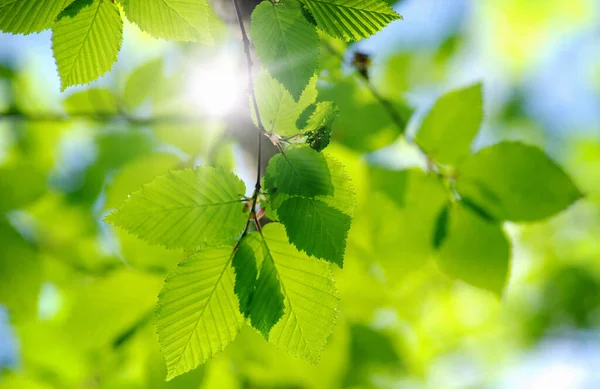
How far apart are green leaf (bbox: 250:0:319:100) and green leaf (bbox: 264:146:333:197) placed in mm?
72

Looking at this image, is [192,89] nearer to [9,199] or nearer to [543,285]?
[9,199]

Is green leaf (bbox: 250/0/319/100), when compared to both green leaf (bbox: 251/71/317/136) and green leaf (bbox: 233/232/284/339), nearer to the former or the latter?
green leaf (bbox: 251/71/317/136)

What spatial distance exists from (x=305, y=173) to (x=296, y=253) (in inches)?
3.7

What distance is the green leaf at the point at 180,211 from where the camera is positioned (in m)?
0.46

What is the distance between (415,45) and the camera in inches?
70.5

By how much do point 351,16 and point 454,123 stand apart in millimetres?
626

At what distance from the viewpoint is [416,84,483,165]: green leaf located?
3.06 feet

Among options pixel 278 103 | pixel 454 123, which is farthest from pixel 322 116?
pixel 454 123

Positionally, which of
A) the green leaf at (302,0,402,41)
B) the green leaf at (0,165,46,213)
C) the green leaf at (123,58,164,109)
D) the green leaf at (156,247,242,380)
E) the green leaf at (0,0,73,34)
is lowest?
the green leaf at (0,165,46,213)

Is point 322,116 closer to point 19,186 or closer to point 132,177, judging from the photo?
point 132,177

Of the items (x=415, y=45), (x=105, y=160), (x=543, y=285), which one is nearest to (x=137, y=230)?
(x=105, y=160)

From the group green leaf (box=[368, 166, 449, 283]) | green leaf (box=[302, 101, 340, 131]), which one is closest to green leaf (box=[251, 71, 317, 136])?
green leaf (box=[302, 101, 340, 131])

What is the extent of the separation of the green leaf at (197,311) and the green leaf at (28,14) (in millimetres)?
266

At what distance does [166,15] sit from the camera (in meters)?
0.40
